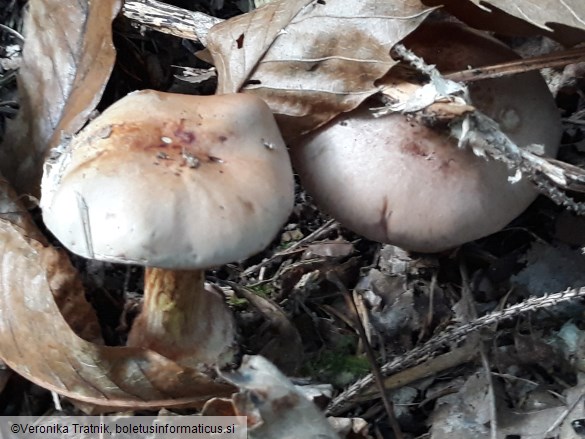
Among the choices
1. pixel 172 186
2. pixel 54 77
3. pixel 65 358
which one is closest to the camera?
pixel 172 186

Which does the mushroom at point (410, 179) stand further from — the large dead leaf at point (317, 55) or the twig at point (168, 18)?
the twig at point (168, 18)

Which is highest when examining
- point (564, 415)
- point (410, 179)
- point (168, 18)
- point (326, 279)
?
point (168, 18)

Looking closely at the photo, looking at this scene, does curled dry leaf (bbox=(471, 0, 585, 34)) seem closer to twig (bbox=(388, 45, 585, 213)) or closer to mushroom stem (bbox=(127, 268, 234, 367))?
twig (bbox=(388, 45, 585, 213))

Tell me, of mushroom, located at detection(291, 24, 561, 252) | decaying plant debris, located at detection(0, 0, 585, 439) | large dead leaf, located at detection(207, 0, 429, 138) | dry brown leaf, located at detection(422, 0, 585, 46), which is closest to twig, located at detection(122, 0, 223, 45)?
decaying plant debris, located at detection(0, 0, 585, 439)

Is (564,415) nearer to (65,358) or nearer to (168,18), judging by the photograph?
(65,358)

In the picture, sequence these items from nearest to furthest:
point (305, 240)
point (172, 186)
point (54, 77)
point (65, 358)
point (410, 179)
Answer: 1. point (172, 186)
2. point (65, 358)
3. point (410, 179)
4. point (54, 77)
5. point (305, 240)

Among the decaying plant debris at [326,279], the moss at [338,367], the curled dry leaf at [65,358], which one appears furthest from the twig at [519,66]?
the curled dry leaf at [65,358]

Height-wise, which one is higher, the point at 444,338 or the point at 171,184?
the point at 171,184

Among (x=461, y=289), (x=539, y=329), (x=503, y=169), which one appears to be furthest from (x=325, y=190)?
(x=539, y=329)

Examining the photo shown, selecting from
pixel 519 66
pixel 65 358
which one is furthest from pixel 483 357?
pixel 65 358
